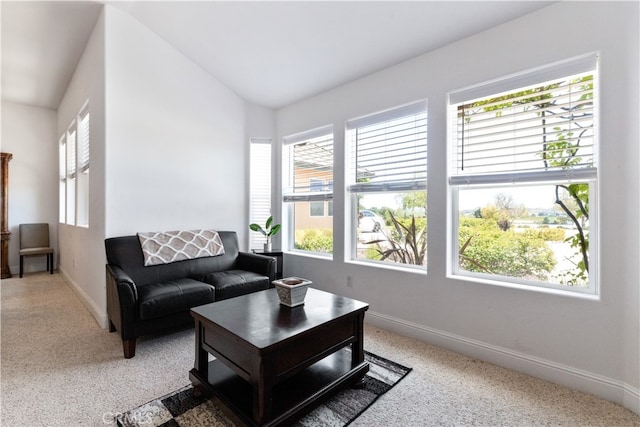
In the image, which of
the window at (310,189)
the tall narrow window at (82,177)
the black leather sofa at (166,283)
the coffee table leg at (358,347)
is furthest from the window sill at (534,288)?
the tall narrow window at (82,177)

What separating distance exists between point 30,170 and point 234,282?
17.4ft

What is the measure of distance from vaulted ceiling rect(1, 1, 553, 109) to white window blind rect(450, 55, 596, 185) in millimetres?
589

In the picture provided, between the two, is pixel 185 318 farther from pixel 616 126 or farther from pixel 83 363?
pixel 616 126

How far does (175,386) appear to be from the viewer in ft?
6.61

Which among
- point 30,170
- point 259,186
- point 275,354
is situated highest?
point 30,170

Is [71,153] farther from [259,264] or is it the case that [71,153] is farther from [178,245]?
[259,264]

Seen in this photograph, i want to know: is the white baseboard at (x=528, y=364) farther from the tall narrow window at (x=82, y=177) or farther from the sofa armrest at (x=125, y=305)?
the tall narrow window at (x=82, y=177)

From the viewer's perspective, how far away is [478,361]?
2.39m

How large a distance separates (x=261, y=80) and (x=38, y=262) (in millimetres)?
5483

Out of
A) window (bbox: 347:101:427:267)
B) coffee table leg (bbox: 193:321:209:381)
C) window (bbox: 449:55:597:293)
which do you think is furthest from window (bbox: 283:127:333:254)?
coffee table leg (bbox: 193:321:209:381)

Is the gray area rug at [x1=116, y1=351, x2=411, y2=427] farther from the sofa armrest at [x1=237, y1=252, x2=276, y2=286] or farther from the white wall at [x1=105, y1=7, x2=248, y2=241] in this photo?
the white wall at [x1=105, y1=7, x2=248, y2=241]

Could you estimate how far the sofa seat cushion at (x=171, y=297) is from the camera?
96.4 inches

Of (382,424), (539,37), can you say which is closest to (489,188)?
(539,37)

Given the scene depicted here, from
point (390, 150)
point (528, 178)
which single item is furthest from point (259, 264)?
point (528, 178)
